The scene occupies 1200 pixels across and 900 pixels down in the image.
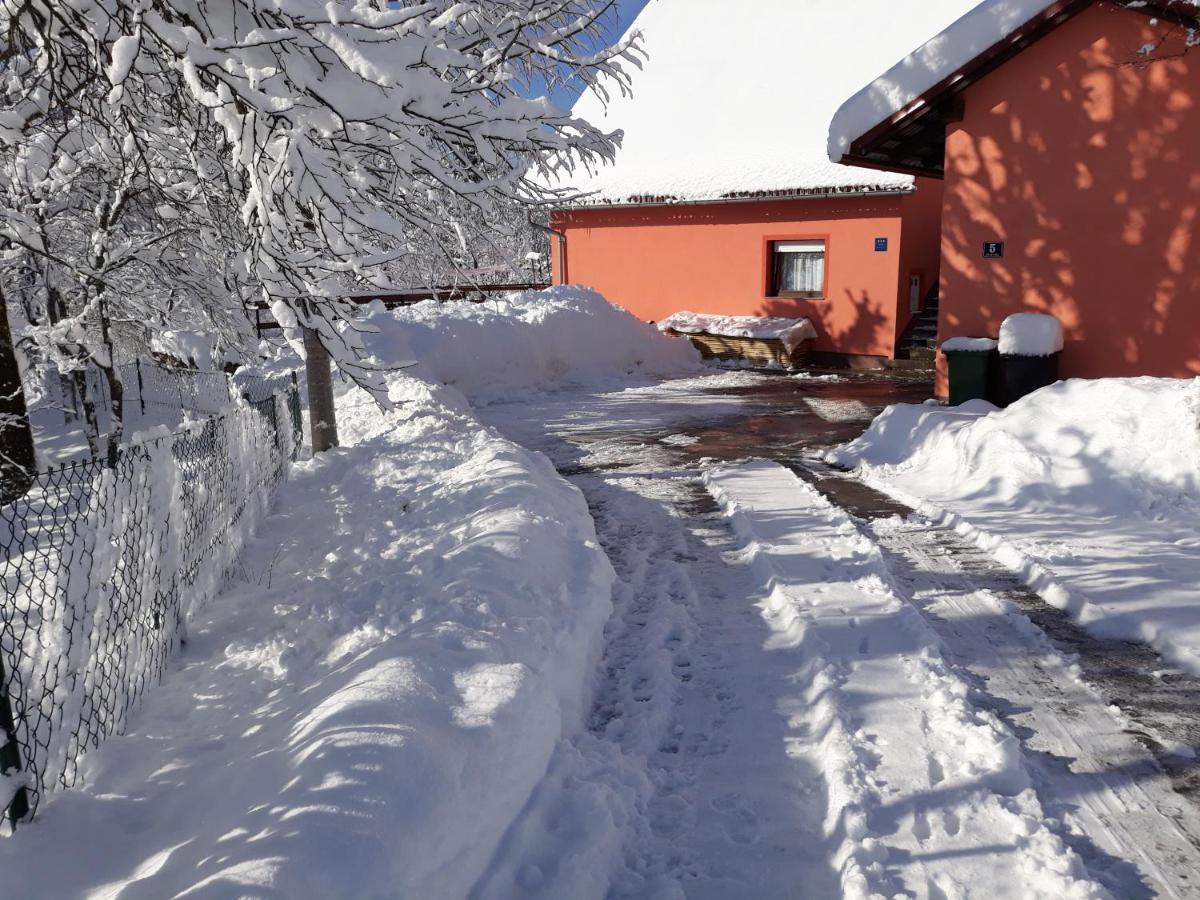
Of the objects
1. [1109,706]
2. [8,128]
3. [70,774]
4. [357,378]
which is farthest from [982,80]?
[70,774]

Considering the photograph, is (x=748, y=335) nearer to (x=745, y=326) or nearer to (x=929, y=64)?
(x=745, y=326)

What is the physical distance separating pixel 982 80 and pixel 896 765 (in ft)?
31.5

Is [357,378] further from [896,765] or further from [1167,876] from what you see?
[1167,876]

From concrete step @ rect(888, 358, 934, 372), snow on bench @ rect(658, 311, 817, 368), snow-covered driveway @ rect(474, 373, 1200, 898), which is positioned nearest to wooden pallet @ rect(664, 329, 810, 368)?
snow on bench @ rect(658, 311, 817, 368)

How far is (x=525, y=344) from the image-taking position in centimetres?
1482

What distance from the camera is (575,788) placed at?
9.87 feet

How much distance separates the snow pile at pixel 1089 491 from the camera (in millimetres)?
4672

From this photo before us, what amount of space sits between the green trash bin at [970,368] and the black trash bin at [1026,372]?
0.86 ft

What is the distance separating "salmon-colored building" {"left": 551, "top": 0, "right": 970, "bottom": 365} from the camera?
15.4 metres

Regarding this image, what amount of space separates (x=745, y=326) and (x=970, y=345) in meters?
7.10

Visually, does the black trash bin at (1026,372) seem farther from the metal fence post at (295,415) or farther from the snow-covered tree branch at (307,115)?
the metal fence post at (295,415)

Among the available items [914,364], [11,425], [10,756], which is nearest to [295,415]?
[11,425]

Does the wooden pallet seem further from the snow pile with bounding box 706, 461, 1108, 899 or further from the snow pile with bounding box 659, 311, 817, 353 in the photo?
the snow pile with bounding box 706, 461, 1108, 899

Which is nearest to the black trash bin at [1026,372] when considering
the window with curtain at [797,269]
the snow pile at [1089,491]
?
the snow pile at [1089,491]
